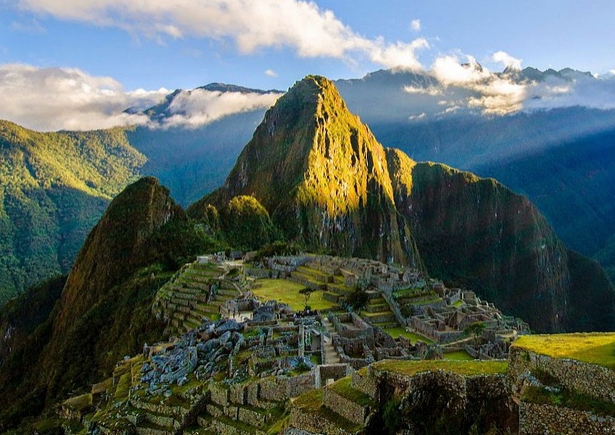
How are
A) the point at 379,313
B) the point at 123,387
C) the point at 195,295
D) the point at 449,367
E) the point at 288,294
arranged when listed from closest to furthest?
1. the point at 449,367
2. the point at 123,387
3. the point at 379,313
4. the point at 288,294
5. the point at 195,295

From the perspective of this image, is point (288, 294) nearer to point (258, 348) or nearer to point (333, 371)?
point (258, 348)

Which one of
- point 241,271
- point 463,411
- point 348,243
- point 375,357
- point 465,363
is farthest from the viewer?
point 348,243

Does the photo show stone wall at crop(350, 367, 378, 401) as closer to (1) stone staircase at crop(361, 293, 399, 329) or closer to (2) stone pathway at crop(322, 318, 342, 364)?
(2) stone pathway at crop(322, 318, 342, 364)

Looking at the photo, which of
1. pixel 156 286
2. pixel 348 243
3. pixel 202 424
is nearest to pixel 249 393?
pixel 202 424

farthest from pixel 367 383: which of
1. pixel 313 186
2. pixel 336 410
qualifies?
pixel 313 186

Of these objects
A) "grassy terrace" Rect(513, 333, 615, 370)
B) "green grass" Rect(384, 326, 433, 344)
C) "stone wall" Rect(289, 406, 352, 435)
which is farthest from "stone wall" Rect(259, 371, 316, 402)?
"green grass" Rect(384, 326, 433, 344)

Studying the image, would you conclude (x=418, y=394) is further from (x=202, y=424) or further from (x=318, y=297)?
(x=318, y=297)

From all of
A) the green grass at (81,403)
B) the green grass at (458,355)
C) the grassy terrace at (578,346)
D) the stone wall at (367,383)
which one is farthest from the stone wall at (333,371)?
the green grass at (81,403)

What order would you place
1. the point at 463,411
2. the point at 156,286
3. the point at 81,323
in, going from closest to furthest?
the point at 463,411 < the point at 156,286 < the point at 81,323

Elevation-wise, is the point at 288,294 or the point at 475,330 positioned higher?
the point at 288,294
